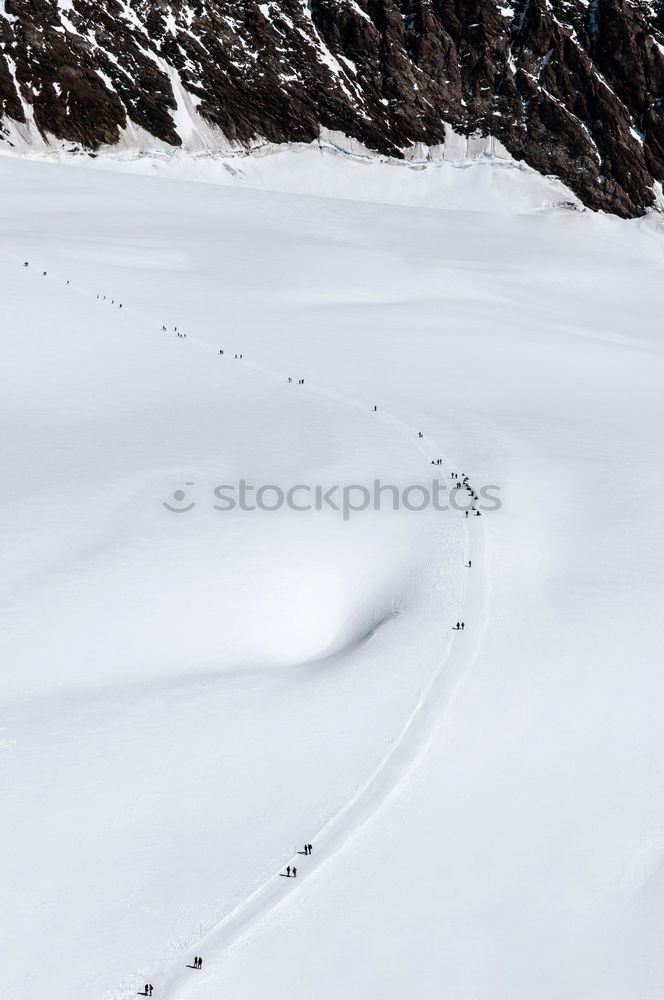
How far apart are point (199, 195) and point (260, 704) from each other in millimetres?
69086

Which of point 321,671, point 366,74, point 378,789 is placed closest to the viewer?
point 378,789

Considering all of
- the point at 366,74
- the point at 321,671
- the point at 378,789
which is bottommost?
the point at 378,789

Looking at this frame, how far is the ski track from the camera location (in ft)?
56.6

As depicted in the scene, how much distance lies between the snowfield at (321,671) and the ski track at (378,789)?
6 cm

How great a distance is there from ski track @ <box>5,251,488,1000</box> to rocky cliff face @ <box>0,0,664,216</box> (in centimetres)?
8454

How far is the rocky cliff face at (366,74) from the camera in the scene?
100438 millimetres

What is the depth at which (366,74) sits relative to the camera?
383 ft

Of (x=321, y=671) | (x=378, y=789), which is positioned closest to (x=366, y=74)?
(x=321, y=671)

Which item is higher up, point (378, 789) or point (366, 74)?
point (366, 74)

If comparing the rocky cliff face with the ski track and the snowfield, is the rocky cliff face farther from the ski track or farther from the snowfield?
the ski track

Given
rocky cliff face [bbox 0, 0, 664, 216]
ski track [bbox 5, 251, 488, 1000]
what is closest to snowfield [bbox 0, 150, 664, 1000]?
ski track [bbox 5, 251, 488, 1000]

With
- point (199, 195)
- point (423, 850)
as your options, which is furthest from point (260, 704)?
point (199, 195)

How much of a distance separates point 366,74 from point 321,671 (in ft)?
351

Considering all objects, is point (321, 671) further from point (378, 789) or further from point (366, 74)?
point (366, 74)
